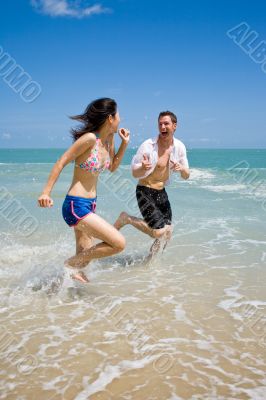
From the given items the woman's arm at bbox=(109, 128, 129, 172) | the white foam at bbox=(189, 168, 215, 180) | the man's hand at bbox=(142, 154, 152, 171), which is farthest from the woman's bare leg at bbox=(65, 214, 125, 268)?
the white foam at bbox=(189, 168, 215, 180)

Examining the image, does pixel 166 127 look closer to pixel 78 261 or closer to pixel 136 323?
pixel 78 261

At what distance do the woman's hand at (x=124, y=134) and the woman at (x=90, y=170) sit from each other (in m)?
0.22

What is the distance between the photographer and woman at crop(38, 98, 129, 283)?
4.14 m

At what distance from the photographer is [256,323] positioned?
12.6ft

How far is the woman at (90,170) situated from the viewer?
4.14m

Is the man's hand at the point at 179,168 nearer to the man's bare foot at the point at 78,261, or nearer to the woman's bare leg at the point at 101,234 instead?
the woman's bare leg at the point at 101,234

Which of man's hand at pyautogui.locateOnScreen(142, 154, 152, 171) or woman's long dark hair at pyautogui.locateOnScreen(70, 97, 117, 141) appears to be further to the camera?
man's hand at pyautogui.locateOnScreen(142, 154, 152, 171)

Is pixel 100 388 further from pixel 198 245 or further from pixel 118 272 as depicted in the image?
pixel 198 245

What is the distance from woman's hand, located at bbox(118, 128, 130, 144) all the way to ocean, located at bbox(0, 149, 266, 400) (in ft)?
5.84

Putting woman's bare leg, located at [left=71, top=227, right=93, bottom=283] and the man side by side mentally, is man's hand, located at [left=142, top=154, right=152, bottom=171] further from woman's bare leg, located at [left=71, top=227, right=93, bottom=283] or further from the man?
woman's bare leg, located at [left=71, top=227, right=93, bottom=283]

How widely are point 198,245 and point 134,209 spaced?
4.51 m

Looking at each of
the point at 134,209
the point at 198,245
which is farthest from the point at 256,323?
the point at 134,209

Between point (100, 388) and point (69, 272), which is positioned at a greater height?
point (69, 272)

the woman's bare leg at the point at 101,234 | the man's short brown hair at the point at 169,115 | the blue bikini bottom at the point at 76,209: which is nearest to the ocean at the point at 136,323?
the woman's bare leg at the point at 101,234
